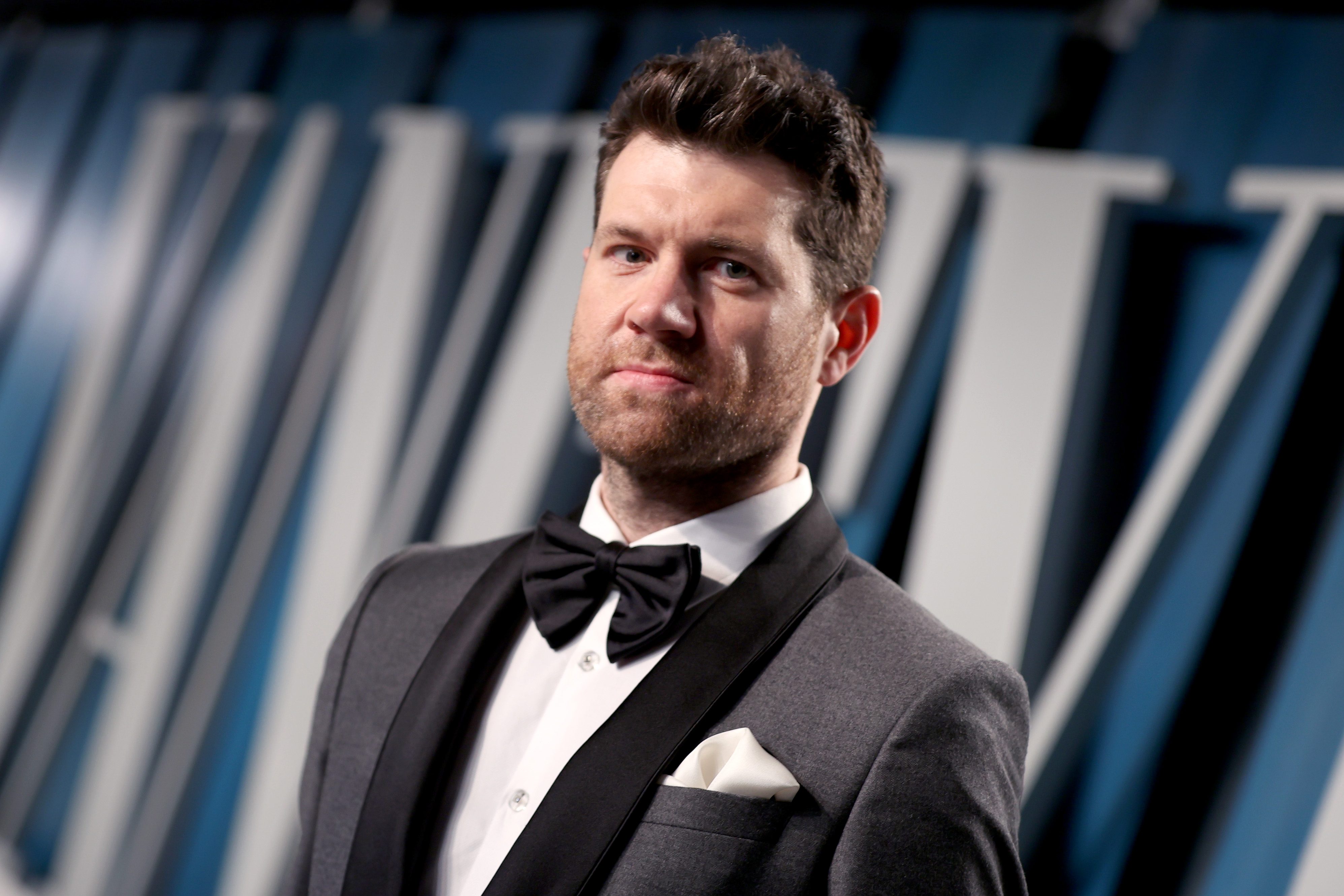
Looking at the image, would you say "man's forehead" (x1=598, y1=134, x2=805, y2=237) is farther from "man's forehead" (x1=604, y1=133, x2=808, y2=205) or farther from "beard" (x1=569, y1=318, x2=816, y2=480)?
"beard" (x1=569, y1=318, x2=816, y2=480)

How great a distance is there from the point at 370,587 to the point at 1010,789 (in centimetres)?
76

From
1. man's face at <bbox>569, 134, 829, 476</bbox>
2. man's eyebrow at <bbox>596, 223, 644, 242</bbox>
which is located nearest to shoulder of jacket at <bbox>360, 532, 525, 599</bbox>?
man's face at <bbox>569, 134, 829, 476</bbox>

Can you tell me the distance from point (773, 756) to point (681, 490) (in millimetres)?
284

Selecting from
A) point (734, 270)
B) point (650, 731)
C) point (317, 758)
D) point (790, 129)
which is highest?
point (790, 129)

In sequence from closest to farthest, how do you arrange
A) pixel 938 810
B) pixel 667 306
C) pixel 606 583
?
pixel 938 810 → pixel 667 306 → pixel 606 583

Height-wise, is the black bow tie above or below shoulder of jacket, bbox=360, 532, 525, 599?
above

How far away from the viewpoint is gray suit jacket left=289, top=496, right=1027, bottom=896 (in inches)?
36.6

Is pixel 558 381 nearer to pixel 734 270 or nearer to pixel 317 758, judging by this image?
pixel 317 758

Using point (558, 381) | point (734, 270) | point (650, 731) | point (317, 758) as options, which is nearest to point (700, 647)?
point (650, 731)

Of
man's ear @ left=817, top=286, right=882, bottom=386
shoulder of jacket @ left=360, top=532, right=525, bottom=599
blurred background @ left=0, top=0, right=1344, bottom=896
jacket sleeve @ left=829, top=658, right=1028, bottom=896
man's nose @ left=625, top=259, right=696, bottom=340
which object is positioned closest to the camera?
jacket sleeve @ left=829, top=658, right=1028, bottom=896

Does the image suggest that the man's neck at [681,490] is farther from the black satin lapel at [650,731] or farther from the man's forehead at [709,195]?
the man's forehead at [709,195]

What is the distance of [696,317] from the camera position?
1.04 metres

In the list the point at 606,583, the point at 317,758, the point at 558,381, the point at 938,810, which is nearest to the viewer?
the point at 938,810

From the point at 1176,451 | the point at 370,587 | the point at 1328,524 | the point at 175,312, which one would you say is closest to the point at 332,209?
the point at 175,312
